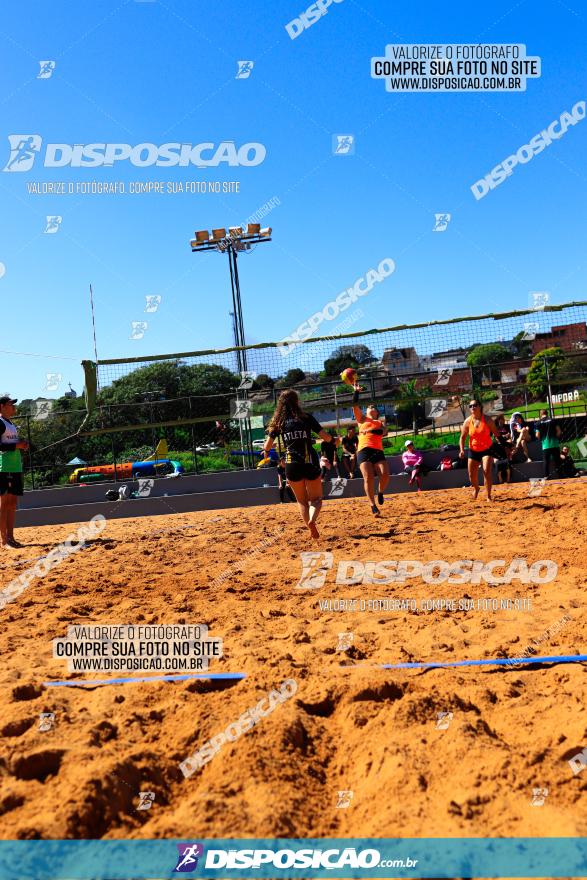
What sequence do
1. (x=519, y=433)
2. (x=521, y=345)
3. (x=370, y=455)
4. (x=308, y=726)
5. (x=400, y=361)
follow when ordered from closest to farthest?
(x=308, y=726), (x=370, y=455), (x=521, y=345), (x=400, y=361), (x=519, y=433)

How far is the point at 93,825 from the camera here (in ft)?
7.45

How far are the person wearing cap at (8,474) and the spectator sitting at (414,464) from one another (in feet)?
24.9

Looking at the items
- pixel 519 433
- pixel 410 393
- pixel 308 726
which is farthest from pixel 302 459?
pixel 519 433

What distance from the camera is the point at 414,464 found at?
1368 centimetres

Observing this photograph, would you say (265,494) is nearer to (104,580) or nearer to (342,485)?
(342,485)

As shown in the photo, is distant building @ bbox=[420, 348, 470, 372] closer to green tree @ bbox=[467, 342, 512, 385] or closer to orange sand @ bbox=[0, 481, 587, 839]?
green tree @ bbox=[467, 342, 512, 385]

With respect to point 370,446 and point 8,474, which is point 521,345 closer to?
point 370,446

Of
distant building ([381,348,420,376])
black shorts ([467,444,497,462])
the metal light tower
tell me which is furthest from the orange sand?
the metal light tower

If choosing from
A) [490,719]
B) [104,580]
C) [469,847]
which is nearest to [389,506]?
[104,580]

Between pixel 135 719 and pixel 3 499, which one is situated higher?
pixel 3 499

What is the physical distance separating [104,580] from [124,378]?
805 cm

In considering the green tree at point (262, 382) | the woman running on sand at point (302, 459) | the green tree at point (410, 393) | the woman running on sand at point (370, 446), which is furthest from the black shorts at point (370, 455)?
the green tree at point (262, 382)

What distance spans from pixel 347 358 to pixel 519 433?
408cm

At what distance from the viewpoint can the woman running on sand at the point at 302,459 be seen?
7547 millimetres
